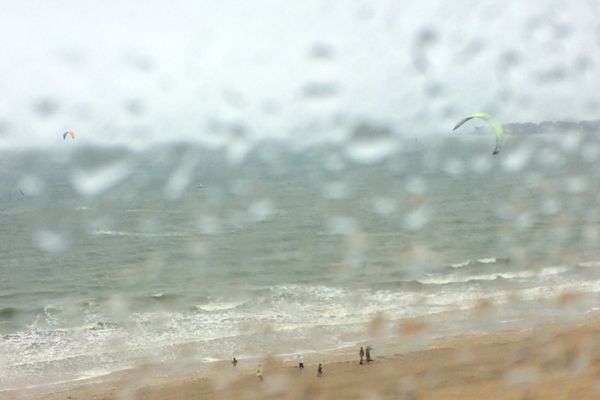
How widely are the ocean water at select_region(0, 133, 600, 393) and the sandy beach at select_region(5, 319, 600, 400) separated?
1397mm

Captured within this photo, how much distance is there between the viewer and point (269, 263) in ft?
110

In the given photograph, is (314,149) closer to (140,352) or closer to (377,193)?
(377,193)

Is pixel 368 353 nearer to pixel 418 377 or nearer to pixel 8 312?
pixel 418 377

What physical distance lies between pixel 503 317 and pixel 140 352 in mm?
10823

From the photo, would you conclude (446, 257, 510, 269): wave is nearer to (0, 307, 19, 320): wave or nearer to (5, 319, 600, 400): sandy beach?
(5, 319, 600, 400): sandy beach

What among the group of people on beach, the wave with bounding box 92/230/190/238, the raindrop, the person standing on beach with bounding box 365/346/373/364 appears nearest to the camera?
the group of people on beach

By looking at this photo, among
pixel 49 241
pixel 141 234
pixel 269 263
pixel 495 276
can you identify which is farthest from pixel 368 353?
pixel 49 241

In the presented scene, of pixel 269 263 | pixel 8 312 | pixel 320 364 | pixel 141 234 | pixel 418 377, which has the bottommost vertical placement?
pixel 418 377

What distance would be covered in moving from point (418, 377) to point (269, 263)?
1719 cm

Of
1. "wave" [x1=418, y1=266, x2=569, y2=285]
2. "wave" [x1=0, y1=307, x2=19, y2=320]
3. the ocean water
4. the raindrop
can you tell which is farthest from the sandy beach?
the raindrop

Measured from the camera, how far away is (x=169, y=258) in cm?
3741

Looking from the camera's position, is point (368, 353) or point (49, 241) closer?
point (368, 353)

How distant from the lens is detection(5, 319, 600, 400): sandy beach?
15.6 metres

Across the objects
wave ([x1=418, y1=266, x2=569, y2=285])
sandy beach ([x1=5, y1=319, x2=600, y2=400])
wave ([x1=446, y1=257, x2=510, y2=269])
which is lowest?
sandy beach ([x1=5, y1=319, x2=600, y2=400])
